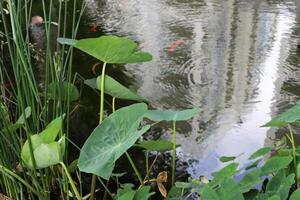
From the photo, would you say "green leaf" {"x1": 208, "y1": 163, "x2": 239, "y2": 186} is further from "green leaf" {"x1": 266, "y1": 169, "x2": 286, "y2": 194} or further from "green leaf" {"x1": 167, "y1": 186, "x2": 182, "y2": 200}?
"green leaf" {"x1": 167, "y1": 186, "x2": 182, "y2": 200}

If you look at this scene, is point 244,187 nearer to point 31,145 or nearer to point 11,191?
point 31,145

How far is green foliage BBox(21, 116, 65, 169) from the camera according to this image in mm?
1176

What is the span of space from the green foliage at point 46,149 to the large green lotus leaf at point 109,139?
7cm

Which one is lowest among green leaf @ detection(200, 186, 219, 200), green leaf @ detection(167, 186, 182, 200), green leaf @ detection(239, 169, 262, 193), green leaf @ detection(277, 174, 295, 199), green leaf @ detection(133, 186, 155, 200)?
green leaf @ detection(167, 186, 182, 200)

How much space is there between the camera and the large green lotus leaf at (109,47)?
3.91 feet

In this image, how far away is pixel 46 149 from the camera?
118 centimetres

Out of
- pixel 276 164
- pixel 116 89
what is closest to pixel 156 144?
pixel 116 89

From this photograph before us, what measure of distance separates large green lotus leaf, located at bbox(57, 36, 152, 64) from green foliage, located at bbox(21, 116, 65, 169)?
19 cm

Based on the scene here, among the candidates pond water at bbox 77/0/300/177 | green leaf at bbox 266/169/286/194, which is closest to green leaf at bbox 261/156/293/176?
green leaf at bbox 266/169/286/194

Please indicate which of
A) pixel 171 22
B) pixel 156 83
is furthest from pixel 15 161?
pixel 171 22

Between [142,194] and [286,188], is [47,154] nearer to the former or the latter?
[142,194]

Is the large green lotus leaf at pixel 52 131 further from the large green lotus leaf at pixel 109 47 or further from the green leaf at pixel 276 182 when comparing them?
the green leaf at pixel 276 182

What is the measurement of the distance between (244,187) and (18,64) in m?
0.71

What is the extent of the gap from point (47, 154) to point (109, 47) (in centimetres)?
31
